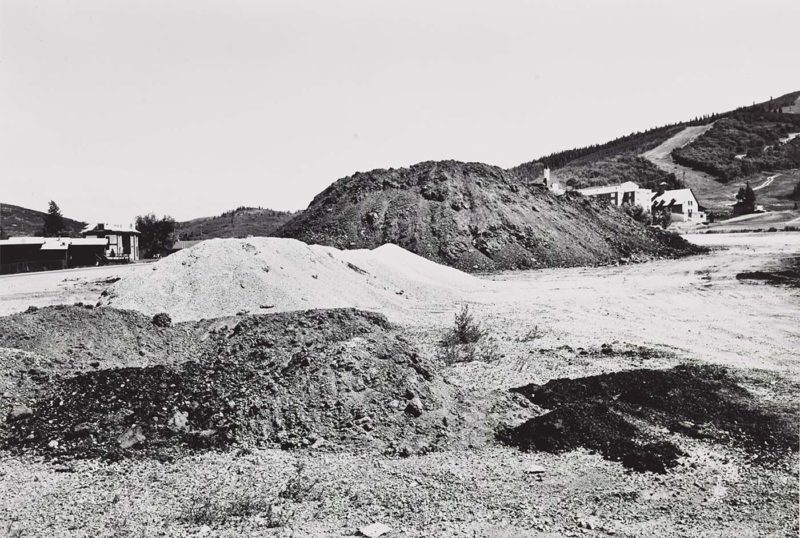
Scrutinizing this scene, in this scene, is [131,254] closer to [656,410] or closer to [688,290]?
[688,290]

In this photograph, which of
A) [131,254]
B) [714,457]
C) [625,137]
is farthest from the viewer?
[625,137]

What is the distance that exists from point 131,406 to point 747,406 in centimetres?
796

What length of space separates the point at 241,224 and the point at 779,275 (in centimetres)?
7981

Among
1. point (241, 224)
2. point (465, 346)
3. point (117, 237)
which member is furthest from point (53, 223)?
point (465, 346)

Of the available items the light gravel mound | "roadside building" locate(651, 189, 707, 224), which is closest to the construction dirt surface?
the light gravel mound

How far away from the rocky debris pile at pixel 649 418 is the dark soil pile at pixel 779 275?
13463mm

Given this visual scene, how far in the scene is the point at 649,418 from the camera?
23.6 feet

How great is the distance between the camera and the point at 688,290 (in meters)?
19.0

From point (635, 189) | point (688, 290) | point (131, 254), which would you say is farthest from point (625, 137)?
point (688, 290)

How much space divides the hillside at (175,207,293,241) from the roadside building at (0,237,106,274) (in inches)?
1311

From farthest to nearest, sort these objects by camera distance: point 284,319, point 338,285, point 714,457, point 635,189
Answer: point 635,189
point 338,285
point 284,319
point 714,457

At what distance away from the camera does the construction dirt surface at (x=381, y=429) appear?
4996 millimetres

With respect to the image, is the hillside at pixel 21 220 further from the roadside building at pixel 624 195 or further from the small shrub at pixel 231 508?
the small shrub at pixel 231 508

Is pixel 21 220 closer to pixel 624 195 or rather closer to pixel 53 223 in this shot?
pixel 53 223
